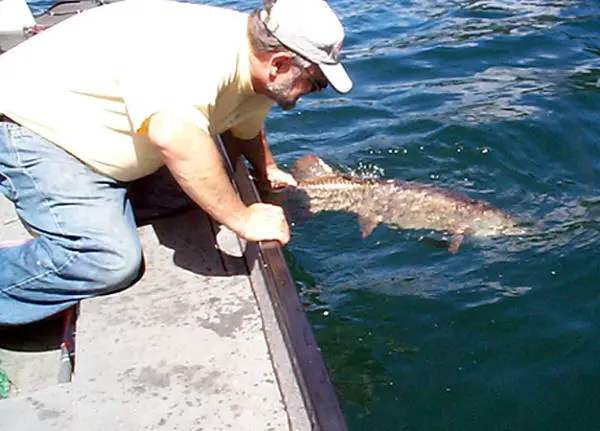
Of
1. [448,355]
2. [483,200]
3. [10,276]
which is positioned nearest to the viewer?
[10,276]

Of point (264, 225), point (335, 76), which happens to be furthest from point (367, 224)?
point (335, 76)

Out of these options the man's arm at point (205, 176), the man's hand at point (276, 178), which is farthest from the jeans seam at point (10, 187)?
the man's hand at point (276, 178)

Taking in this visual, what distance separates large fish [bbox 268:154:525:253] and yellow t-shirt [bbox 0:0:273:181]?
2.72 meters

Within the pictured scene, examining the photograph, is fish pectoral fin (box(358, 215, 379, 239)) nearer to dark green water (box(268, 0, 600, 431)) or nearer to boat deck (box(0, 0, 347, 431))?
dark green water (box(268, 0, 600, 431))

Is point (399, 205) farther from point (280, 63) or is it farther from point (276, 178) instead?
point (280, 63)

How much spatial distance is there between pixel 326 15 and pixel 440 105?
5250mm

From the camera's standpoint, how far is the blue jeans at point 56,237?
337cm

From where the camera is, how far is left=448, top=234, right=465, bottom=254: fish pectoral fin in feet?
19.4

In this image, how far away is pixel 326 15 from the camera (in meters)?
3.20

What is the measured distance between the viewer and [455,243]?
6016 millimetres

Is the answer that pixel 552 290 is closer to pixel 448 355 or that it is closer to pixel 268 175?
pixel 448 355

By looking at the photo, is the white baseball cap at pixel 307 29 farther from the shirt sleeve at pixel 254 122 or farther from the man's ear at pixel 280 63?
the shirt sleeve at pixel 254 122

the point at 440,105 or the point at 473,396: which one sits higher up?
the point at 473,396

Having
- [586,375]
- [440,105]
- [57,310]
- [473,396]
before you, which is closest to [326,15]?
[57,310]
